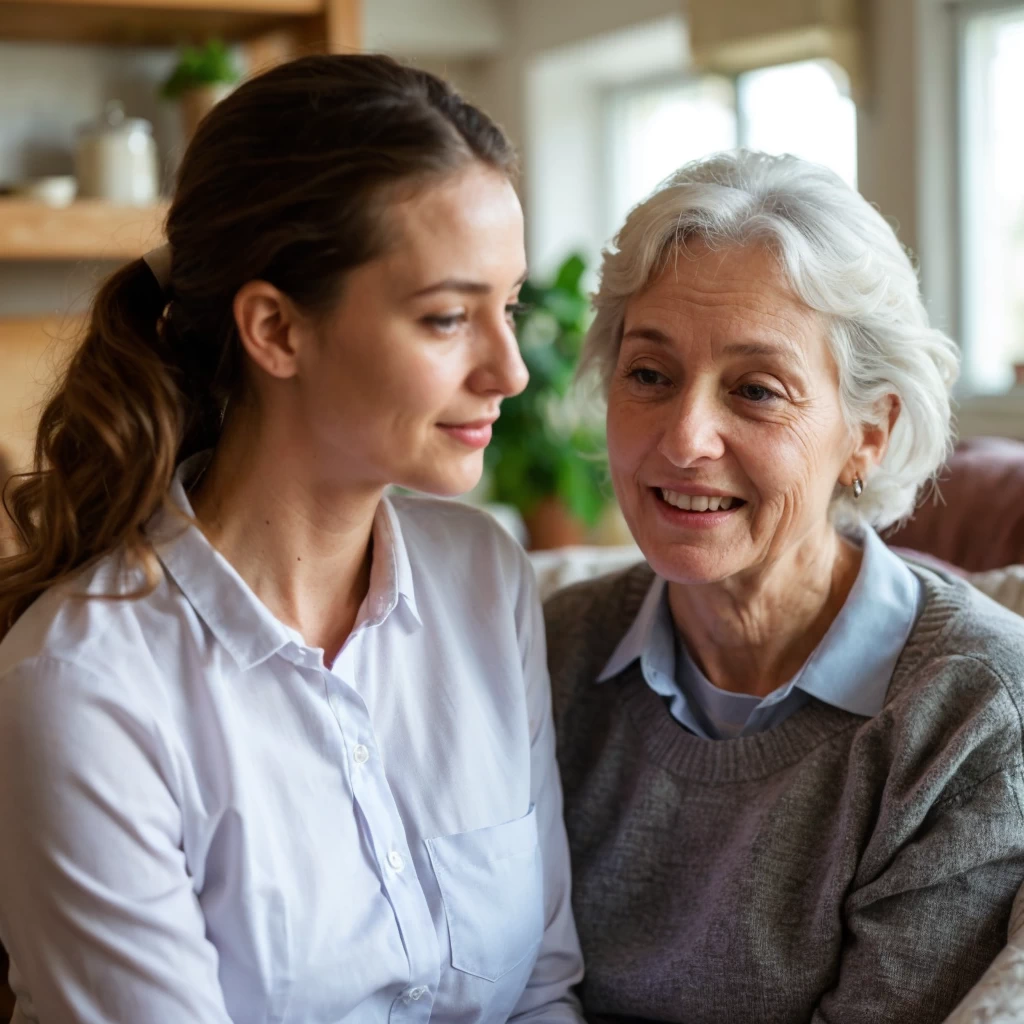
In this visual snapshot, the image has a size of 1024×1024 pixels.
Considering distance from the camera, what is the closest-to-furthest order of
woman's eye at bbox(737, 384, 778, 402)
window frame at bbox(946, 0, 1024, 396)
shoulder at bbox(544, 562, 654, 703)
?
woman's eye at bbox(737, 384, 778, 402)
shoulder at bbox(544, 562, 654, 703)
window frame at bbox(946, 0, 1024, 396)

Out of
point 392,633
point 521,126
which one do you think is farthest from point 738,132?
point 392,633

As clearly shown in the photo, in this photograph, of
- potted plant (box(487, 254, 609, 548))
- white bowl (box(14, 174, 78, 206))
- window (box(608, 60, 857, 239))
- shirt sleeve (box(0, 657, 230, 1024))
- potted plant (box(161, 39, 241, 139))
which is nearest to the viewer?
shirt sleeve (box(0, 657, 230, 1024))

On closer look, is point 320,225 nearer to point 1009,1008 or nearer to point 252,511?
point 252,511

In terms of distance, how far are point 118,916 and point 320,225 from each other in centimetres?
62

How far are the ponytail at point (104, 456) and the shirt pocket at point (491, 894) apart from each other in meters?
0.43

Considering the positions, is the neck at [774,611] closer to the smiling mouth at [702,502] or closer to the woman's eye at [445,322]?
the smiling mouth at [702,502]

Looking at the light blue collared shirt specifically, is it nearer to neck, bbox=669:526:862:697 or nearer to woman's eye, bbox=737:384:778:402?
neck, bbox=669:526:862:697

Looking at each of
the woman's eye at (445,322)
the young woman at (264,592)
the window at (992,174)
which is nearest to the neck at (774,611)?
the young woman at (264,592)

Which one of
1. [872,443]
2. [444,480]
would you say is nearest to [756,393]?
[872,443]

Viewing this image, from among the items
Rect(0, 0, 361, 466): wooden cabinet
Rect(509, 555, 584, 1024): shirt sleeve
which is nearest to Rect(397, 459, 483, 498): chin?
Rect(509, 555, 584, 1024): shirt sleeve

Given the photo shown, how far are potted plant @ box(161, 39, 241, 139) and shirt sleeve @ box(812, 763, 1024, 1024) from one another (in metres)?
3.00

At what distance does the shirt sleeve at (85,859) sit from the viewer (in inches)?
44.2

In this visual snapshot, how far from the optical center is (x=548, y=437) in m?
4.50

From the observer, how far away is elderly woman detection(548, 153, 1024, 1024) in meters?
1.32
